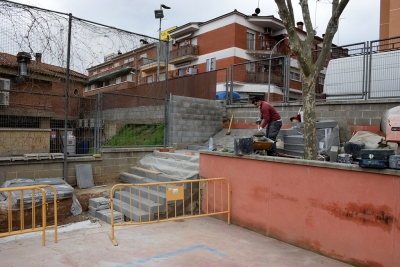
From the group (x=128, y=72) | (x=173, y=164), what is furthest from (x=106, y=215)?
(x=128, y=72)

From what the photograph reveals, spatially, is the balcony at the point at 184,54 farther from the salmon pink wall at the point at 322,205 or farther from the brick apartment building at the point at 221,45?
the salmon pink wall at the point at 322,205

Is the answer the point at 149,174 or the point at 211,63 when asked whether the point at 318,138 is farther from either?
Answer: the point at 211,63

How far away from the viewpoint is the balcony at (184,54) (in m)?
30.6

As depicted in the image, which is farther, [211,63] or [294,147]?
[211,63]

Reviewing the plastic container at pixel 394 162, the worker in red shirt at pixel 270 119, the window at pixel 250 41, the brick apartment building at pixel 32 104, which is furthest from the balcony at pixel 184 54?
the plastic container at pixel 394 162

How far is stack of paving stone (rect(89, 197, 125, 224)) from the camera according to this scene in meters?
6.91

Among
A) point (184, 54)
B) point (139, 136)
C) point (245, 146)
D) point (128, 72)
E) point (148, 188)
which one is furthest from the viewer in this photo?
point (184, 54)

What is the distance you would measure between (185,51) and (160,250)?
2858 cm

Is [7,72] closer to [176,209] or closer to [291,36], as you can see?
[176,209]

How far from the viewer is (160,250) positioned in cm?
455

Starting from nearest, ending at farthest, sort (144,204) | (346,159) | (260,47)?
(346,159), (144,204), (260,47)

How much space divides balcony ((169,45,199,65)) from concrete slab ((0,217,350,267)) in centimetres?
2690

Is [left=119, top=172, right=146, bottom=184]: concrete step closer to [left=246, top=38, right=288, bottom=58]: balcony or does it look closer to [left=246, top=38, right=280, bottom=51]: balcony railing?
[left=246, top=38, right=288, bottom=58]: balcony

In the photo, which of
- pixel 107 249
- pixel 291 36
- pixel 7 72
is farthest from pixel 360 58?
pixel 7 72
